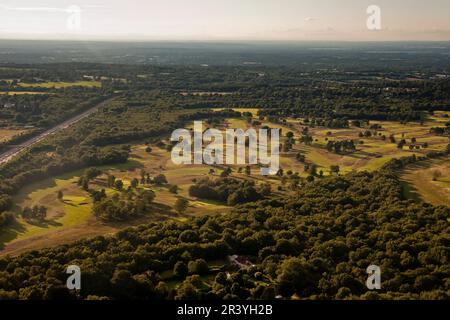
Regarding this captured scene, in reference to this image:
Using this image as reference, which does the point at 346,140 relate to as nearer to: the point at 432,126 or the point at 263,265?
the point at 432,126

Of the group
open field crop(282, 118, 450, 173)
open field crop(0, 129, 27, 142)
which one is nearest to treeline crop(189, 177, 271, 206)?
open field crop(282, 118, 450, 173)

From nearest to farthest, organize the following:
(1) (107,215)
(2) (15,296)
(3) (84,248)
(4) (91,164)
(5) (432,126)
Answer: (2) (15,296) → (3) (84,248) → (1) (107,215) → (4) (91,164) → (5) (432,126)

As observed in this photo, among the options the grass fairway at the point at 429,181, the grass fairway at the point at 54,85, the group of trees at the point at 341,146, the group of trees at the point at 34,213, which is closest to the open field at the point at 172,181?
the grass fairway at the point at 429,181

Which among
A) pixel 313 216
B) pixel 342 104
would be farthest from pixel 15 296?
pixel 342 104

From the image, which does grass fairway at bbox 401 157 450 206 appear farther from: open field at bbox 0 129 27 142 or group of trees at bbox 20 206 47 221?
open field at bbox 0 129 27 142

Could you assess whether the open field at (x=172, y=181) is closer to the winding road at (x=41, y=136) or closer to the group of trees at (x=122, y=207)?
the group of trees at (x=122, y=207)

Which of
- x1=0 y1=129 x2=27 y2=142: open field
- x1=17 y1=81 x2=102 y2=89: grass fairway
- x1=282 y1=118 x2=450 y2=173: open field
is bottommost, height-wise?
x1=282 y1=118 x2=450 y2=173: open field
